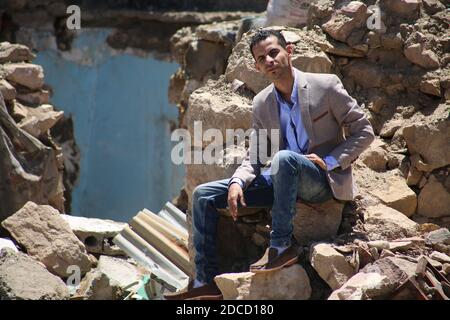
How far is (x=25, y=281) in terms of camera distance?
15.2 feet

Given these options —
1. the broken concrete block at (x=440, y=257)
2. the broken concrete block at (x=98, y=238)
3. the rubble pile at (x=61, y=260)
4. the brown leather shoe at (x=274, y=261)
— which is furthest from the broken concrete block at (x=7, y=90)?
the broken concrete block at (x=440, y=257)

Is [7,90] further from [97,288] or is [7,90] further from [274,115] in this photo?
[274,115]

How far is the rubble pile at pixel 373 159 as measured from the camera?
13.8ft

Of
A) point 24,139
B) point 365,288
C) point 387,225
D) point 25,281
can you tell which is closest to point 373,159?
point 387,225

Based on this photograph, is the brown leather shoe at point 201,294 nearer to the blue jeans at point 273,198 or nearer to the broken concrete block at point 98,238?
the blue jeans at point 273,198

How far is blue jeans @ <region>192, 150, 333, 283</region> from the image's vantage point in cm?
416

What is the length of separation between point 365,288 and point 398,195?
1.37 meters

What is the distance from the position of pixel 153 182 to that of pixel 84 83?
65.8 inches

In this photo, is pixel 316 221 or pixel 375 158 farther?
Result: pixel 375 158

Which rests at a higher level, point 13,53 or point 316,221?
point 13,53

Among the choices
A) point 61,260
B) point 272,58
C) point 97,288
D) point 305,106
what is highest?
point 272,58
